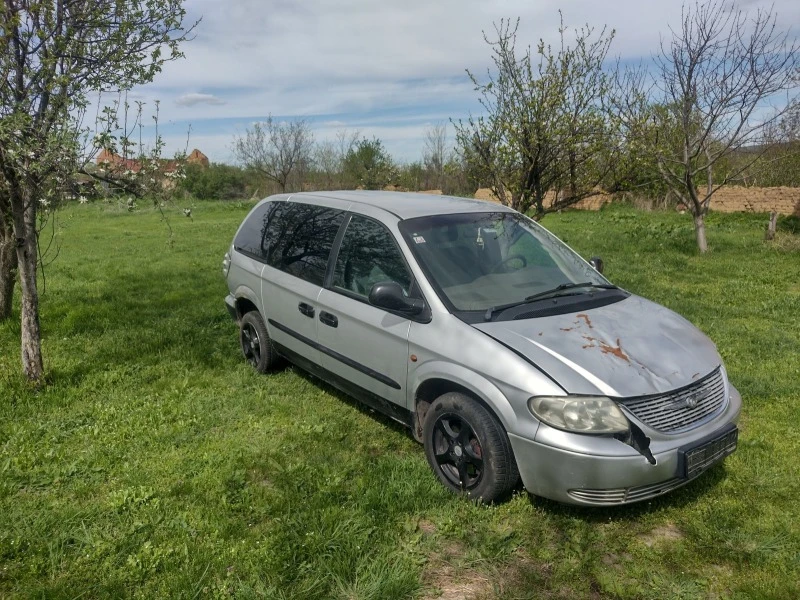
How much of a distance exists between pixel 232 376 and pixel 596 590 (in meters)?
Result: 3.82

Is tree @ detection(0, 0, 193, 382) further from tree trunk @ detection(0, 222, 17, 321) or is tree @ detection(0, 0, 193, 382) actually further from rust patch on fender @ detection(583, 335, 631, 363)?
rust patch on fender @ detection(583, 335, 631, 363)

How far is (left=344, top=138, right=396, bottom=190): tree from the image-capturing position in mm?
41688

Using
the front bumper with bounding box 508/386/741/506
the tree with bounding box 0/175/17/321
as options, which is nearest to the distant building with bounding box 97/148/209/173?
the tree with bounding box 0/175/17/321

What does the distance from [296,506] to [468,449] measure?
1049mm

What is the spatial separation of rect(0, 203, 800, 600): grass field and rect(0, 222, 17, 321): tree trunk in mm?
995

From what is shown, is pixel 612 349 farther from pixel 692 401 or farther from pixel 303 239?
pixel 303 239

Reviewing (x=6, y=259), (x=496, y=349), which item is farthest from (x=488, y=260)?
(x=6, y=259)

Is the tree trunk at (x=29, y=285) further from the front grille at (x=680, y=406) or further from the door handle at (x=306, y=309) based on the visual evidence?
the front grille at (x=680, y=406)

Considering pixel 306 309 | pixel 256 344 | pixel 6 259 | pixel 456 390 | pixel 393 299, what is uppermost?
pixel 393 299

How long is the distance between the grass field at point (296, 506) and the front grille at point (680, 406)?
58 cm

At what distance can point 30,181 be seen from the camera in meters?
4.65

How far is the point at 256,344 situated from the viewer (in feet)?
18.8

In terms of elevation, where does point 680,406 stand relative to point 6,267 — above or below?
below

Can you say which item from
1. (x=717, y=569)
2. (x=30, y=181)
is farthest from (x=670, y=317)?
(x=30, y=181)
